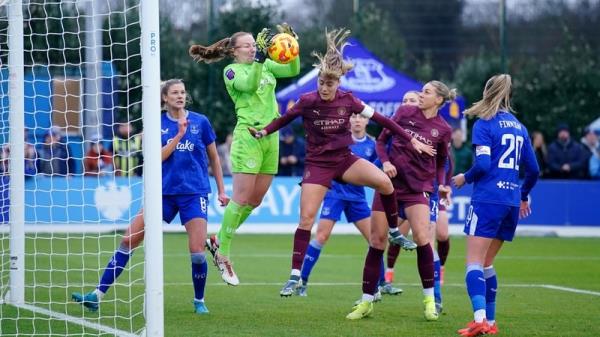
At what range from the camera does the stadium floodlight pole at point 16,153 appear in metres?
12.0

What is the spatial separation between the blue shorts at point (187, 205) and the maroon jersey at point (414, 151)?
1874 millimetres

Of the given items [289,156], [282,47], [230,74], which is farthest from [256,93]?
[289,156]

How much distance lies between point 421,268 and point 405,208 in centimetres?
63

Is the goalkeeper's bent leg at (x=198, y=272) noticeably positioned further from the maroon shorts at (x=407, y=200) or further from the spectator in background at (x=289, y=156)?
the spectator in background at (x=289, y=156)

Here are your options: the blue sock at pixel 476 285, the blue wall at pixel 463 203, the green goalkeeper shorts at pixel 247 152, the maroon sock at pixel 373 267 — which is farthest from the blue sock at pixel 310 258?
the blue wall at pixel 463 203

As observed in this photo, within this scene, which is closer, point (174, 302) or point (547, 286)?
point (174, 302)

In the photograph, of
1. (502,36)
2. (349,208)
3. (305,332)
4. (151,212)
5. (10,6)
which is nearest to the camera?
(151,212)

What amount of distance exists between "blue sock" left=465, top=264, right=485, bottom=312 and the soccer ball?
280 centimetres

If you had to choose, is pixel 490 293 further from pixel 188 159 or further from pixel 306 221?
pixel 188 159

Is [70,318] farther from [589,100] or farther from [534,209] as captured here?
[589,100]

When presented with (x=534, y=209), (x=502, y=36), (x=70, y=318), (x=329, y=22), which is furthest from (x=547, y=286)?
(x=329, y=22)

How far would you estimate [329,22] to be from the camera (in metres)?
35.7

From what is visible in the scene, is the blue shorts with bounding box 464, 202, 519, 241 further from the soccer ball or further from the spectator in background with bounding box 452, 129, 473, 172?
the spectator in background with bounding box 452, 129, 473, 172

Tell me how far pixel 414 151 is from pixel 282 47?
67.5 inches
